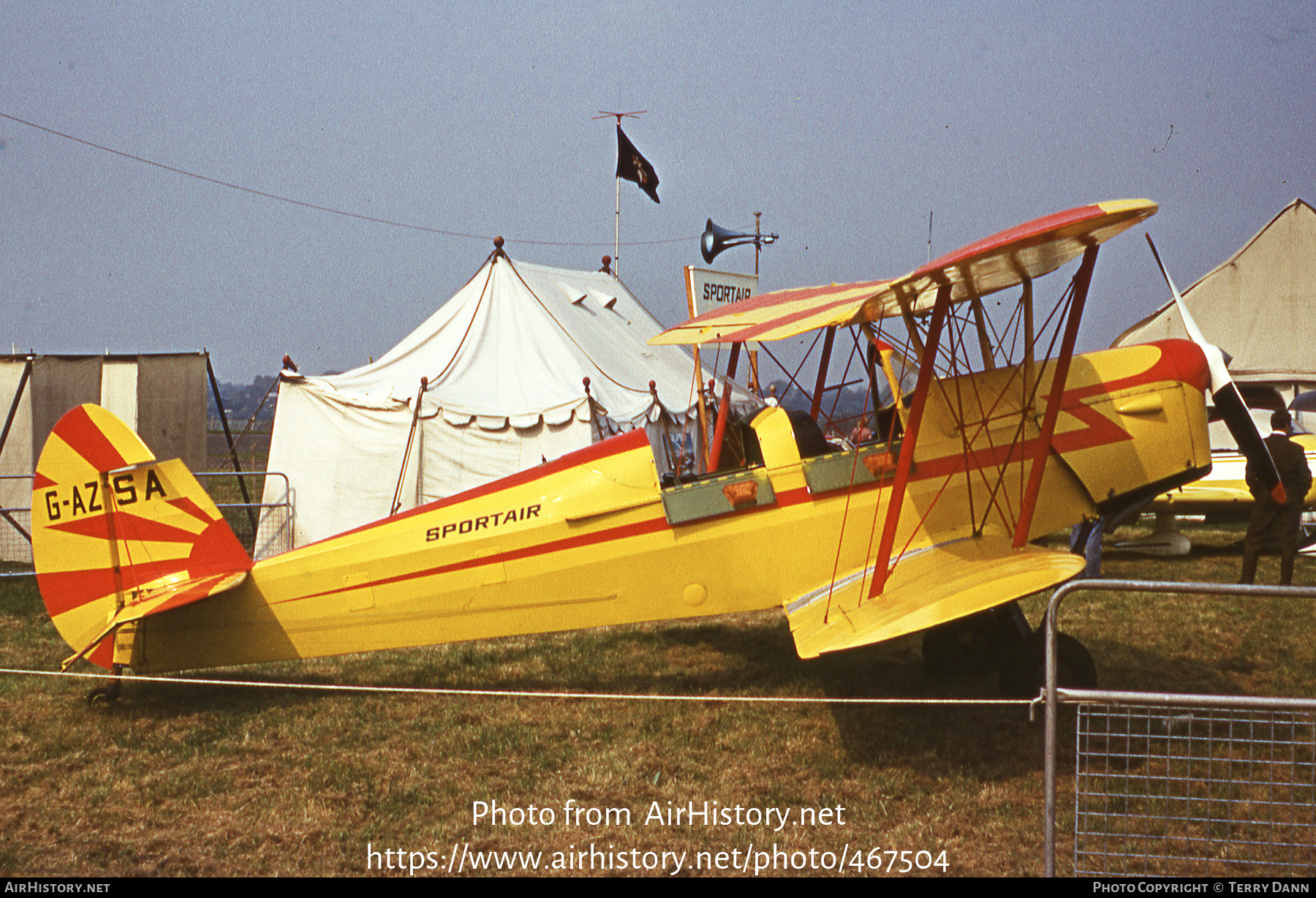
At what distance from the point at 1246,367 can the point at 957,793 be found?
42.9 feet

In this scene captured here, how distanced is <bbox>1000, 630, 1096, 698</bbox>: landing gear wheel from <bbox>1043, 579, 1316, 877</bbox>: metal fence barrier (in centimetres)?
29

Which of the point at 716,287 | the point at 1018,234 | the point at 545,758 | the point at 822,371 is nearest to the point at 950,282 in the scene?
the point at 1018,234

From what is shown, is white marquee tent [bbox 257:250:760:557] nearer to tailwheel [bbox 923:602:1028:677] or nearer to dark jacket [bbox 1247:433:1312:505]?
tailwheel [bbox 923:602:1028:677]

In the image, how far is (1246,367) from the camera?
14102 mm

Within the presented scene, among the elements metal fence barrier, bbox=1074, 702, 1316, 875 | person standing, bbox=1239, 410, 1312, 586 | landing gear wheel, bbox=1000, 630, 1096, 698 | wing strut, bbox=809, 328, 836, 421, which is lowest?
metal fence barrier, bbox=1074, 702, 1316, 875

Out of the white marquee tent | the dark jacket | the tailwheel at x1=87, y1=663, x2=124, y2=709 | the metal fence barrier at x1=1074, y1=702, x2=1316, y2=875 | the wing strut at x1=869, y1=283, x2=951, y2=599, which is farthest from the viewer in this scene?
the white marquee tent

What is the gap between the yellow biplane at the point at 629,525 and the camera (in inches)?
187

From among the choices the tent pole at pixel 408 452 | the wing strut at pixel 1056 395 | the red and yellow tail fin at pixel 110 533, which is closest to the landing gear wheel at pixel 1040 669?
the wing strut at pixel 1056 395

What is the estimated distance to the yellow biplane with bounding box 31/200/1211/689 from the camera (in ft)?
15.6

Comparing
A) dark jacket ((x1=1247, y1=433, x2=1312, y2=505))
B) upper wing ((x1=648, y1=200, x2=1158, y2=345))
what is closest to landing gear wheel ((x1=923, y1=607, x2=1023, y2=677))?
upper wing ((x1=648, y1=200, x2=1158, y2=345))

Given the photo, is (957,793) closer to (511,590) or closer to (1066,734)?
→ (1066,734)

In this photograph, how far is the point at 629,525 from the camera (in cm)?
486

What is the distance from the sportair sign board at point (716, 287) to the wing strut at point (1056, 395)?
4459mm

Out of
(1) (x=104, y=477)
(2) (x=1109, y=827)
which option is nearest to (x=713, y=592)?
(2) (x=1109, y=827)
